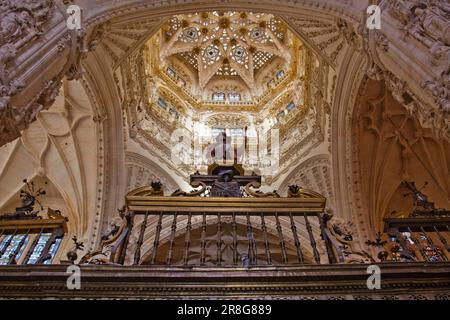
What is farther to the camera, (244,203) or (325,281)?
(244,203)

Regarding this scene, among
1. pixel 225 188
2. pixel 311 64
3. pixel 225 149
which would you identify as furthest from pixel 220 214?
pixel 311 64

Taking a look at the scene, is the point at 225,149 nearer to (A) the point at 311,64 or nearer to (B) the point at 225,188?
(A) the point at 311,64

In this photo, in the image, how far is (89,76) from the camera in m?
12.2

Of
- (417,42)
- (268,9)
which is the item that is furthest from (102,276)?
(268,9)

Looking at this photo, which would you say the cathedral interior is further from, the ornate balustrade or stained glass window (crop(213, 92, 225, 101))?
stained glass window (crop(213, 92, 225, 101))

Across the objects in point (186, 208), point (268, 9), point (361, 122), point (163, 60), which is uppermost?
point (163, 60)

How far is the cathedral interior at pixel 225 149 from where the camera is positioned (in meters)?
4.24

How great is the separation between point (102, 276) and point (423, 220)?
4569 mm

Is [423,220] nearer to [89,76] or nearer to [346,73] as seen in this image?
[346,73]

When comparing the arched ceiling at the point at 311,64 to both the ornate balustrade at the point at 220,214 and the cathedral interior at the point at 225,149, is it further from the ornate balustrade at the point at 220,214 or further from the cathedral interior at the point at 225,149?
the ornate balustrade at the point at 220,214

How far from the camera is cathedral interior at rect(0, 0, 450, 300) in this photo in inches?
167

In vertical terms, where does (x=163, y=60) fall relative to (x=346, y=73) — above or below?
above

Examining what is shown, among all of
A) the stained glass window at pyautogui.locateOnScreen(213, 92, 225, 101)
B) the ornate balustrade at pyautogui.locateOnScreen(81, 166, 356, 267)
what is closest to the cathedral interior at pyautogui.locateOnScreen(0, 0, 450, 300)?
the ornate balustrade at pyautogui.locateOnScreen(81, 166, 356, 267)

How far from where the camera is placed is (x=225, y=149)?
12.4 meters
